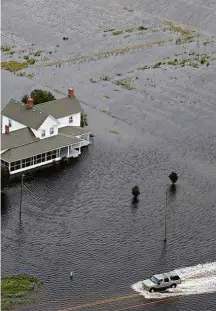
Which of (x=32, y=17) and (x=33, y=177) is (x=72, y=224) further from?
(x=32, y=17)

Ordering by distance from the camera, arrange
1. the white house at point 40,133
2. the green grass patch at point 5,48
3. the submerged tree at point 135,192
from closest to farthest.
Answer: the submerged tree at point 135,192, the white house at point 40,133, the green grass patch at point 5,48

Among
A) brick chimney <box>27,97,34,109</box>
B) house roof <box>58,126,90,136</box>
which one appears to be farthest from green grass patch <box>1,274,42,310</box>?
brick chimney <box>27,97,34,109</box>

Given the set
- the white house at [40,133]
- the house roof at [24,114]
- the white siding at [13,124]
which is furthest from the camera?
the white siding at [13,124]

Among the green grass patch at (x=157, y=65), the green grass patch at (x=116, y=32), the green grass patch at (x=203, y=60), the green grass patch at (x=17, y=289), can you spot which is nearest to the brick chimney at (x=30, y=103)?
the green grass patch at (x=17, y=289)

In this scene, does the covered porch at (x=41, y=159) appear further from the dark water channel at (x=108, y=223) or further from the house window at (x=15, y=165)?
the dark water channel at (x=108, y=223)

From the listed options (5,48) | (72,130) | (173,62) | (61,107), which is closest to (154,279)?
(72,130)

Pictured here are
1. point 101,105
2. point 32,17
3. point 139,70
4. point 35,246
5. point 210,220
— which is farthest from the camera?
point 32,17

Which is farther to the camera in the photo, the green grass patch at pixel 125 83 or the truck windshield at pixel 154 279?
the green grass patch at pixel 125 83

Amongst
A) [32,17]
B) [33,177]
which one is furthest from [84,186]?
[32,17]
